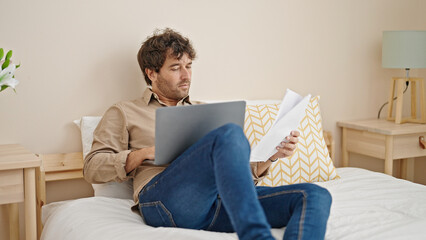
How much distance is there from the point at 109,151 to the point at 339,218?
85cm

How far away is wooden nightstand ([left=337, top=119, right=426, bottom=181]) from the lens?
2508 millimetres

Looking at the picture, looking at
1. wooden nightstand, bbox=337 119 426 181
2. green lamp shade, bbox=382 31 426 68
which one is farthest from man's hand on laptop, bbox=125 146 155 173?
green lamp shade, bbox=382 31 426 68

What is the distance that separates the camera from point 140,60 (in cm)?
203

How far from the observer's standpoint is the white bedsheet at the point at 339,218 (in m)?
1.40

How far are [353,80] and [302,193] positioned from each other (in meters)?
1.64

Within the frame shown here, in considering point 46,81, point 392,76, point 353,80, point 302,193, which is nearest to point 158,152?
point 302,193

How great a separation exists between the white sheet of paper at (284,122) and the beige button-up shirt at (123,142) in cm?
23

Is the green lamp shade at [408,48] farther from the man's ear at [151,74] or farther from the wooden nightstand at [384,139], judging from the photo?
the man's ear at [151,74]

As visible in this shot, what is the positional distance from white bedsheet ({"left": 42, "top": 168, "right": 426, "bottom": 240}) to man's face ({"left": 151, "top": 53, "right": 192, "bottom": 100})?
48 centimetres

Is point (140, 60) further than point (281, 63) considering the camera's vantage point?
No

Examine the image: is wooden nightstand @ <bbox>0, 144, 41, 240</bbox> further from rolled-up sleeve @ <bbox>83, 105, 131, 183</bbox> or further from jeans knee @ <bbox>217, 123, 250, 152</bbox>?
jeans knee @ <bbox>217, 123, 250, 152</bbox>

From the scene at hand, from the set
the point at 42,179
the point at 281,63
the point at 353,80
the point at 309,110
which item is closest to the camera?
the point at 42,179

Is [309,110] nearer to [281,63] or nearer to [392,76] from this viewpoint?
[281,63]

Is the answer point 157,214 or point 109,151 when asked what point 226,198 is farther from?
point 109,151
